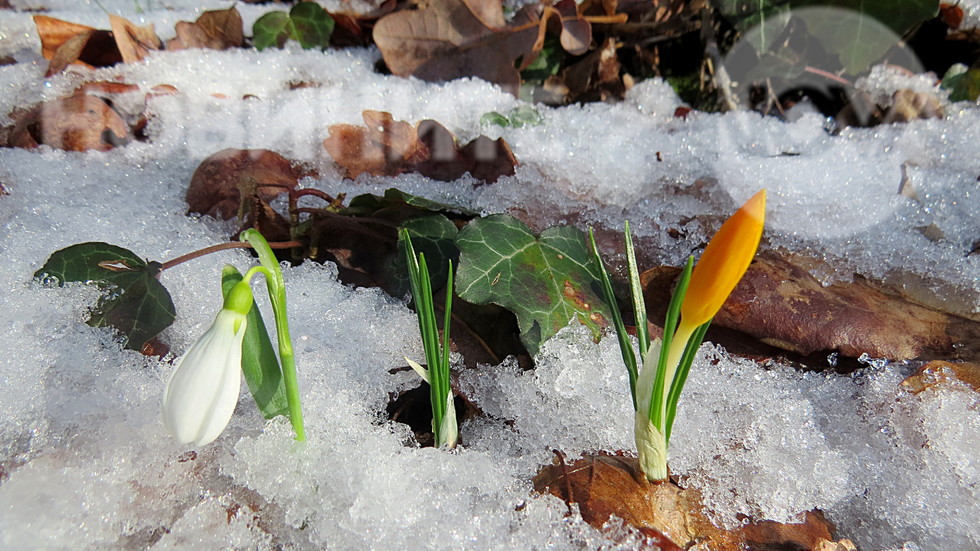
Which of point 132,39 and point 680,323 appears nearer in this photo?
point 680,323

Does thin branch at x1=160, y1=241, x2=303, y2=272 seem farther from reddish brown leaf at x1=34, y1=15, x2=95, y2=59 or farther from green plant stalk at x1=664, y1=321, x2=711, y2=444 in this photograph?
reddish brown leaf at x1=34, y1=15, x2=95, y2=59

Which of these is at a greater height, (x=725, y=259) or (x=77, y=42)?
(x=725, y=259)

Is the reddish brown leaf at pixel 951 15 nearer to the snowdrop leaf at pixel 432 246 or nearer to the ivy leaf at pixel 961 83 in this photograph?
the ivy leaf at pixel 961 83

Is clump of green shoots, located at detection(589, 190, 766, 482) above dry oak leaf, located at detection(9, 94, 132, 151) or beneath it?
above

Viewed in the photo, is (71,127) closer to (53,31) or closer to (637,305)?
(53,31)

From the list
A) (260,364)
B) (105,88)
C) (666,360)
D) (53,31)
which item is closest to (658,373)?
(666,360)

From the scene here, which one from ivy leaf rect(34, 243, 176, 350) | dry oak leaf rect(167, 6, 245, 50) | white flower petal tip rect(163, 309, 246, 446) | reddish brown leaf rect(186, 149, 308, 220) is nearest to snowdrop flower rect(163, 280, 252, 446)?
white flower petal tip rect(163, 309, 246, 446)

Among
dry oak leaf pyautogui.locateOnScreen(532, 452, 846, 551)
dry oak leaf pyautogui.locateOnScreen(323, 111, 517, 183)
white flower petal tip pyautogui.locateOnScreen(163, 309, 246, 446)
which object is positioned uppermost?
white flower petal tip pyautogui.locateOnScreen(163, 309, 246, 446)

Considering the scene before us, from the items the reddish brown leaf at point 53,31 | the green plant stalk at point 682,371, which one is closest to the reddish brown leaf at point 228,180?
the green plant stalk at point 682,371
